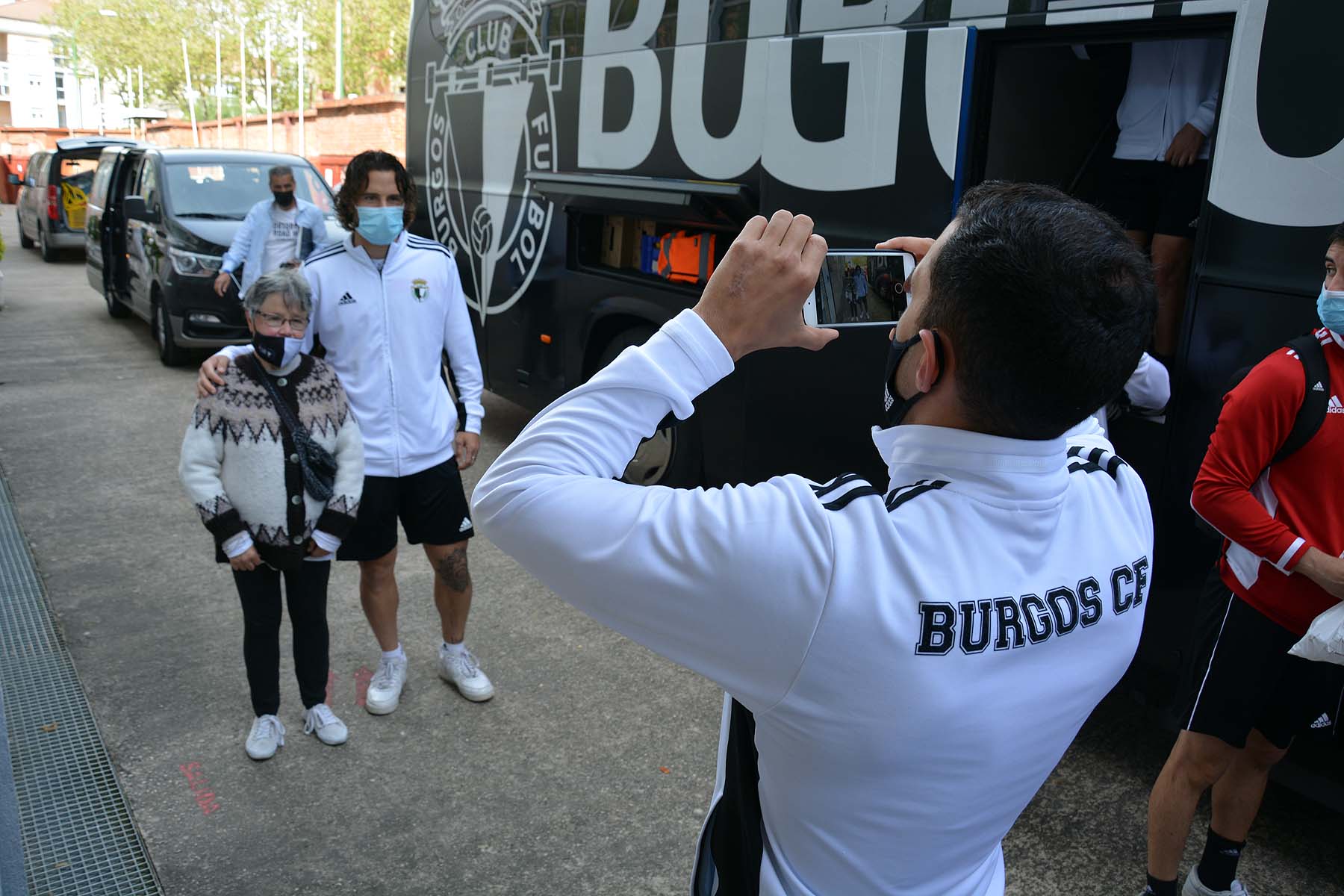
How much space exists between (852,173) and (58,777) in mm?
3508

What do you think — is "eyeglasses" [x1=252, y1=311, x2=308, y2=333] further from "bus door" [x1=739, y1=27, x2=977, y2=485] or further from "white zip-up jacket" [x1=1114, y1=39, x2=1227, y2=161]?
"white zip-up jacket" [x1=1114, y1=39, x2=1227, y2=161]

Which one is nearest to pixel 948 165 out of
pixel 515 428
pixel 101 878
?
pixel 101 878

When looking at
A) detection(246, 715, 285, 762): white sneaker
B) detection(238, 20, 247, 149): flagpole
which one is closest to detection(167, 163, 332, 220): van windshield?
detection(246, 715, 285, 762): white sneaker

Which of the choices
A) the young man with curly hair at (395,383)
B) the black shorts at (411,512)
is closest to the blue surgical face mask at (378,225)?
the young man with curly hair at (395,383)

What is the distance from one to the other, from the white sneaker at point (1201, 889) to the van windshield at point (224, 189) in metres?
9.12

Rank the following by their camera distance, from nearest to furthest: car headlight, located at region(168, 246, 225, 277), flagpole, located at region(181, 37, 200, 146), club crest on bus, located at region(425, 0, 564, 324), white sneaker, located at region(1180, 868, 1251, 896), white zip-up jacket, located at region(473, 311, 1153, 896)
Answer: white zip-up jacket, located at region(473, 311, 1153, 896) < white sneaker, located at region(1180, 868, 1251, 896) < club crest on bus, located at region(425, 0, 564, 324) < car headlight, located at region(168, 246, 225, 277) < flagpole, located at region(181, 37, 200, 146)

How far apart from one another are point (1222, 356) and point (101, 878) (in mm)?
3539

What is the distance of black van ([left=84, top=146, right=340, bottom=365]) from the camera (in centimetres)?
965

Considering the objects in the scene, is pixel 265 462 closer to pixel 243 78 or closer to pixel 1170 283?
pixel 1170 283

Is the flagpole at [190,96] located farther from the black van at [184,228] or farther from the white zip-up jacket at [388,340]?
the white zip-up jacket at [388,340]

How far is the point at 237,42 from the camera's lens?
168 ft

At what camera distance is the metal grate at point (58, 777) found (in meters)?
3.06

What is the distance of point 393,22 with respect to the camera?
5016 cm

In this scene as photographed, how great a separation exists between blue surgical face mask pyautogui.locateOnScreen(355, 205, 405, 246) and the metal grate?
6.42 feet
